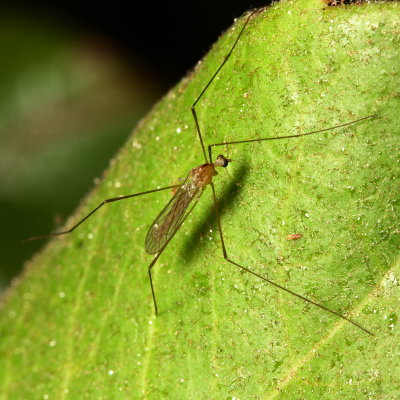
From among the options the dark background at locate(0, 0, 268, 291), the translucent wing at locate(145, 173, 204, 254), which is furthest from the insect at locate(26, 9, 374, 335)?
the dark background at locate(0, 0, 268, 291)

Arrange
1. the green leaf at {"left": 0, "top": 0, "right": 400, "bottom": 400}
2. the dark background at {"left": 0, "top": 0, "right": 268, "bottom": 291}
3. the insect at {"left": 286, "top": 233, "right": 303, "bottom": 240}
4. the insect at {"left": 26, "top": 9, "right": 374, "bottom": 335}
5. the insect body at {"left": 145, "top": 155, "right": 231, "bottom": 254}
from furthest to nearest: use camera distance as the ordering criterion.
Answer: the dark background at {"left": 0, "top": 0, "right": 268, "bottom": 291}
the insect body at {"left": 145, "top": 155, "right": 231, "bottom": 254}
the insect at {"left": 26, "top": 9, "right": 374, "bottom": 335}
the insect at {"left": 286, "top": 233, "right": 303, "bottom": 240}
the green leaf at {"left": 0, "top": 0, "right": 400, "bottom": 400}

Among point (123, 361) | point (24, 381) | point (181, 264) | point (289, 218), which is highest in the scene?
point (289, 218)

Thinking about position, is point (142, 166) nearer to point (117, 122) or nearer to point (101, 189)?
point (101, 189)

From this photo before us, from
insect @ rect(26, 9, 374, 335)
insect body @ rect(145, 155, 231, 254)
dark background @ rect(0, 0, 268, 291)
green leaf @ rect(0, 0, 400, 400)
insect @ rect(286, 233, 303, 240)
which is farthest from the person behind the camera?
dark background @ rect(0, 0, 268, 291)

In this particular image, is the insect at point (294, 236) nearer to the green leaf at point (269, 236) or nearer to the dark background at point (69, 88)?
the green leaf at point (269, 236)

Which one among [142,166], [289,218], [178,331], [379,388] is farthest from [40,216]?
[379,388]

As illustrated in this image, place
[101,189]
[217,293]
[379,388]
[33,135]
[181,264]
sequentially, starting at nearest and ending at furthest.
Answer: [379,388]
[217,293]
[181,264]
[101,189]
[33,135]

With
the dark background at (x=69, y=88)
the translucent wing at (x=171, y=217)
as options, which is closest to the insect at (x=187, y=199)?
the translucent wing at (x=171, y=217)

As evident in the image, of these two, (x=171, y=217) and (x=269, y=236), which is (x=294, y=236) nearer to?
(x=269, y=236)

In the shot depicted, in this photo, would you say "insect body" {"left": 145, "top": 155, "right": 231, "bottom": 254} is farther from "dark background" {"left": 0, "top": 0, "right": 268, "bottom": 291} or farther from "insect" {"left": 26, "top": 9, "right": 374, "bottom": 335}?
"dark background" {"left": 0, "top": 0, "right": 268, "bottom": 291}
